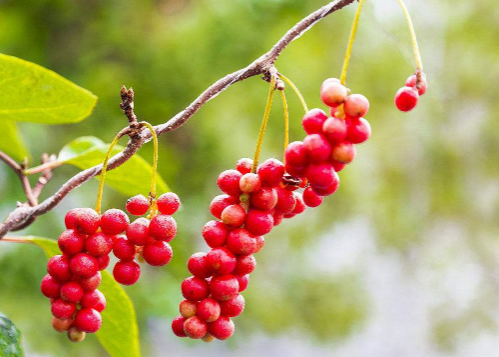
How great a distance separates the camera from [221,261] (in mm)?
340

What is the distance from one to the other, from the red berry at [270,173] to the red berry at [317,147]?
0.09 ft

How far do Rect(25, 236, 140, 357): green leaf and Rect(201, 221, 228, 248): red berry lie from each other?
0.20 meters

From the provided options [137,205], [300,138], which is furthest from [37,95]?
[300,138]

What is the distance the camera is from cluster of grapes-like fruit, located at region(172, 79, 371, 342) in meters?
0.33

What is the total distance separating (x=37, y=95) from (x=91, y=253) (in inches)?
5.5

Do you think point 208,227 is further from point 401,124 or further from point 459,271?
point 459,271

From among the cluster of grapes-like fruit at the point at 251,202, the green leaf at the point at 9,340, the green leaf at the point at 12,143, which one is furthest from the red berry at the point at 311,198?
the green leaf at the point at 12,143

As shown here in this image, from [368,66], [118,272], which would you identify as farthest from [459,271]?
[118,272]

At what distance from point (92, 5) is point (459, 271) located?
73.2 inches

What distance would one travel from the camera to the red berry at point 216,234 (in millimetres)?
346

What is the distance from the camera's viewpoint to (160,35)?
156 centimetres

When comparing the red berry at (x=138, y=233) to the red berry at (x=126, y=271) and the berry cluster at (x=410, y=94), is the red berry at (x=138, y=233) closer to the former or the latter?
the red berry at (x=126, y=271)

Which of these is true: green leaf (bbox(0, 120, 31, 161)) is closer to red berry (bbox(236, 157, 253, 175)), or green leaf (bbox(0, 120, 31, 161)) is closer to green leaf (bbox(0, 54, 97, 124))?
green leaf (bbox(0, 54, 97, 124))

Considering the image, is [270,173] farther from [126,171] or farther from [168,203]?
[126,171]
